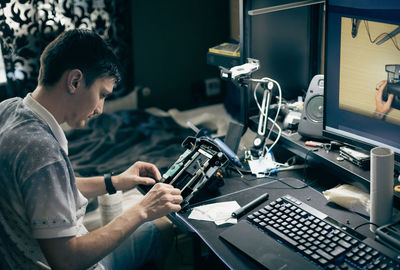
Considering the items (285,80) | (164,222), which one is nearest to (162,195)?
(164,222)

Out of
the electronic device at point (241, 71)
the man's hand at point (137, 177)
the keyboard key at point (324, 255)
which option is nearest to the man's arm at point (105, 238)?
the man's hand at point (137, 177)

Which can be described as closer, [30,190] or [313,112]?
[30,190]

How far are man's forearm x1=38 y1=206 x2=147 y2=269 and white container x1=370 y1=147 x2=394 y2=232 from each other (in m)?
0.62

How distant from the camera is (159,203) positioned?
4.17 ft

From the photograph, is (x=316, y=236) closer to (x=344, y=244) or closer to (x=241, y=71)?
(x=344, y=244)

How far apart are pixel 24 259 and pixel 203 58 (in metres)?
2.75

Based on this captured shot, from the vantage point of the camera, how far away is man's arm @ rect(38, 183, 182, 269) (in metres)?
1.05

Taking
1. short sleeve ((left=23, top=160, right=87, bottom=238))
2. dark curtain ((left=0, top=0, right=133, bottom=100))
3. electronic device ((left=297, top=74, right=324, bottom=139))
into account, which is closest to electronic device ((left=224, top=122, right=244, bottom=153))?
electronic device ((left=297, top=74, right=324, bottom=139))

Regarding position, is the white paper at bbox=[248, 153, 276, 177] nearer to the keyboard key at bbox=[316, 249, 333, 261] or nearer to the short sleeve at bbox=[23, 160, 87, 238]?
the keyboard key at bbox=[316, 249, 333, 261]

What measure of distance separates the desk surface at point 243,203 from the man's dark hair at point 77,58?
493 millimetres

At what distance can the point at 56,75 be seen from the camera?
3.76 ft

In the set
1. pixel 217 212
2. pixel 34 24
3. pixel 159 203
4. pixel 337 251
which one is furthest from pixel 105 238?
pixel 34 24

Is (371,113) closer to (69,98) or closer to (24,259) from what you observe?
(69,98)

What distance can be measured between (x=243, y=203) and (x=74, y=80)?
63cm
